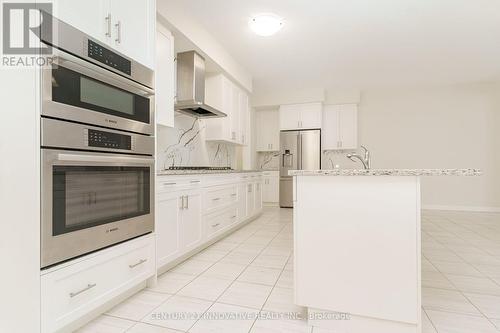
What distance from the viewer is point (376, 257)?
1418mm

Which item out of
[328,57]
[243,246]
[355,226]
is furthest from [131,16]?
[328,57]

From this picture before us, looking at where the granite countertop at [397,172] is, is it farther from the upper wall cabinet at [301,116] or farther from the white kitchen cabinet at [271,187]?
the white kitchen cabinet at [271,187]

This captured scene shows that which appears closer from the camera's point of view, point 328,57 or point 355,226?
point 355,226

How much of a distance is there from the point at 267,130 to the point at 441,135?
373cm

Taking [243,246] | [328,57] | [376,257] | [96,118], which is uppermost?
[328,57]

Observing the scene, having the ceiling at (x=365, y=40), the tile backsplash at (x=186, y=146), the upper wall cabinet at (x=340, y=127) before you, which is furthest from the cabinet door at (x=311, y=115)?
the tile backsplash at (x=186, y=146)

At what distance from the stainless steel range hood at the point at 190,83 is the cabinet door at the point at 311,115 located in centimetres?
306

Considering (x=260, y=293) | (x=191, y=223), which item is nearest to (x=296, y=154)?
(x=191, y=223)

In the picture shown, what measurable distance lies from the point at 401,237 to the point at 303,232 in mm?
497

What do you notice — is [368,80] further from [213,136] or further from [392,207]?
[392,207]

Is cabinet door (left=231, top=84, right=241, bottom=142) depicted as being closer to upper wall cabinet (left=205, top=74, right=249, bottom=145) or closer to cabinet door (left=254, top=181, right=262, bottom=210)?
upper wall cabinet (left=205, top=74, right=249, bottom=145)

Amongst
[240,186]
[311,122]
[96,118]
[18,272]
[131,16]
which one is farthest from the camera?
[311,122]

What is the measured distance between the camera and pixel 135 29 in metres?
1.81

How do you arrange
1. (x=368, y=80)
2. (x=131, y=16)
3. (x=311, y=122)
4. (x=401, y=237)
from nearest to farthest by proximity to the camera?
(x=401, y=237) → (x=131, y=16) → (x=368, y=80) → (x=311, y=122)
